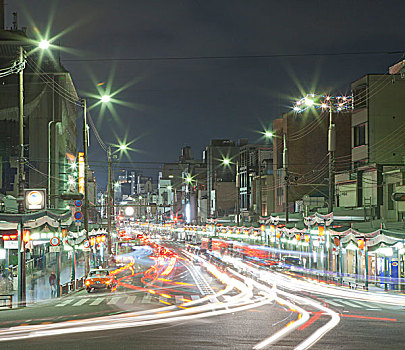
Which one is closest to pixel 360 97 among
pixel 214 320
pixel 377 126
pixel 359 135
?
pixel 377 126

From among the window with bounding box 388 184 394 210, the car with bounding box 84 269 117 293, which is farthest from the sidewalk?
the window with bounding box 388 184 394 210

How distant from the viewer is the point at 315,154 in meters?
81.2

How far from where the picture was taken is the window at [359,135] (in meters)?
55.5

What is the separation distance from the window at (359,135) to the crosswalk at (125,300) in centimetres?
2968

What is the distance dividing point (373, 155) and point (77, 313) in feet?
121

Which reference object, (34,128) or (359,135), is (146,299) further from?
(34,128)

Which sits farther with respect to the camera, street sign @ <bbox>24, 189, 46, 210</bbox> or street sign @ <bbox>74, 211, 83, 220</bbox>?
street sign @ <bbox>74, 211, 83, 220</bbox>

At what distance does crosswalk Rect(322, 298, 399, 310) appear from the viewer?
88.0ft

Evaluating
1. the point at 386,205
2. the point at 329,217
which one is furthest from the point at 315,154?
the point at 329,217

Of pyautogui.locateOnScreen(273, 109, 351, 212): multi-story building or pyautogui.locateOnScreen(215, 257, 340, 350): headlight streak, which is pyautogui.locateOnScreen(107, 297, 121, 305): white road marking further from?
pyautogui.locateOnScreen(273, 109, 351, 212): multi-story building

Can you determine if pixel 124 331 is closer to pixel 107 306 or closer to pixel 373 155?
pixel 107 306

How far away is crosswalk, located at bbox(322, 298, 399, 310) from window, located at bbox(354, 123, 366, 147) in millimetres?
28317

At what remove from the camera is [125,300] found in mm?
31188

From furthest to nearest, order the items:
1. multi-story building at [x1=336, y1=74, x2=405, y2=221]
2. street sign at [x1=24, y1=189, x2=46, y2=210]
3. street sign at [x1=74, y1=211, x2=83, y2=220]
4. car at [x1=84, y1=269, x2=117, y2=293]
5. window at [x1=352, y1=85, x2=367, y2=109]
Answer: window at [x1=352, y1=85, x2=367, y2=109] → multi-story building at [x1=336, y1=74, x2=405, y2=221] → street sign at [x1=74, y1=211, x2=83, y2=220] → car at [x1=84, y1=269, x2=117, y2=293] → street sign at [x1=24, y1=189, x2=46, y2=210]
